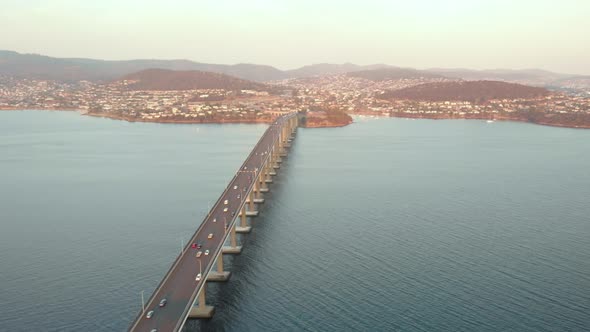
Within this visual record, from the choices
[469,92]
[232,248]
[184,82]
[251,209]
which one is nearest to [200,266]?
[232,248]

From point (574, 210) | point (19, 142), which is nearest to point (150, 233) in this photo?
point (574, 210)

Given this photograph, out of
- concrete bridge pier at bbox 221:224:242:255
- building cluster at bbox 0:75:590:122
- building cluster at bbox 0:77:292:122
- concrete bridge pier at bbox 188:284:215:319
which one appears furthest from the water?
building cluster at bbox 0:75:590:122

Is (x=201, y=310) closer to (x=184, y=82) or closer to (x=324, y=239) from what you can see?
(x=324, y=239)

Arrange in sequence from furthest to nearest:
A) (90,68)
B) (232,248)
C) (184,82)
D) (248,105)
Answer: (90,68)
(184,82)
(248,105)
(232,248)

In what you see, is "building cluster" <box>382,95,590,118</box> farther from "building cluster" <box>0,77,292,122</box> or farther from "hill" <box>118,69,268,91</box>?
"hill" <box>118,69,268,91</box>

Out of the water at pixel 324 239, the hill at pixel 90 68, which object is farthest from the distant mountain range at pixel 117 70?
the water at pixel 324 239
